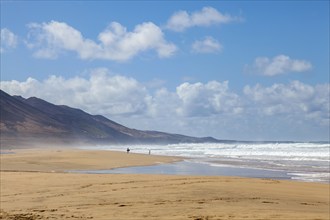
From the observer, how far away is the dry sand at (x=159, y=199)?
12.0m

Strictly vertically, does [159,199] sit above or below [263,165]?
below

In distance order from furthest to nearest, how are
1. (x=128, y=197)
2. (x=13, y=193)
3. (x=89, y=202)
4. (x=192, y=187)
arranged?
(x=192, y=187)
(x=13, y=193)
(x=128, y=197)
(x=89, y=202)

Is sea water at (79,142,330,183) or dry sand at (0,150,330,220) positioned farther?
sea water at (79,142,330,183)

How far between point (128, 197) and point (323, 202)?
22.7ft

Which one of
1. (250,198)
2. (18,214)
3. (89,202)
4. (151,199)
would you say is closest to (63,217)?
(18,214)

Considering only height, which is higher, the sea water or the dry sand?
the sea water

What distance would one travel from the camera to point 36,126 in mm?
142750

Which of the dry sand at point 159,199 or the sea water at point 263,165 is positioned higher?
the sea water at point 263,165

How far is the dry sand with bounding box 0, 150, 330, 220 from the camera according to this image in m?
12.0

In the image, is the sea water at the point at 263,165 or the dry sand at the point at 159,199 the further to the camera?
the sea water at the point at 263,165

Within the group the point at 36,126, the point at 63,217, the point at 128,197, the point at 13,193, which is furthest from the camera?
the point at 36,126

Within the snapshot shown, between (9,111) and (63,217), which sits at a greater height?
(9,111)

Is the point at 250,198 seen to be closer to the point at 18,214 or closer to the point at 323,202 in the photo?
the point at 323,202

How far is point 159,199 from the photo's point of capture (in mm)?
14445
